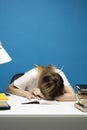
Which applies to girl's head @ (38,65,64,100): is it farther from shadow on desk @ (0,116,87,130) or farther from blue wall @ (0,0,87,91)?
blue wall @ (0,0,87,91)

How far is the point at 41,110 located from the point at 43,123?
0.09 meters

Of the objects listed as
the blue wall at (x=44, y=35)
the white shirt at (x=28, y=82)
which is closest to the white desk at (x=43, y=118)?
the white shirt at (x=28, y=82)

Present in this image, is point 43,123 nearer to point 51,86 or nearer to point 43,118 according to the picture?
point 43,118

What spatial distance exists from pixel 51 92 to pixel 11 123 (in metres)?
0.56

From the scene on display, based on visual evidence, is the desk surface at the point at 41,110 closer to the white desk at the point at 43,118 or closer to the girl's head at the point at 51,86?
the white desk at the point at 43,118

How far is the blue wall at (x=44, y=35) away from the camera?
3.77 meters

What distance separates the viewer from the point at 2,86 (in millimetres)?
3822

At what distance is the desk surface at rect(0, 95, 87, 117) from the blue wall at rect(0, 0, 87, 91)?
5.61ft

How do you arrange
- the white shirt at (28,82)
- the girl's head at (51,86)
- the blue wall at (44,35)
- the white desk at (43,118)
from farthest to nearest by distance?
the blue wall at (44,35) < the white shirt at (28,82) < the girl's head at (51,86) < the white desk at (43,118)

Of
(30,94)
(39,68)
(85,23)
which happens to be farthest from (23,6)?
(30,94)

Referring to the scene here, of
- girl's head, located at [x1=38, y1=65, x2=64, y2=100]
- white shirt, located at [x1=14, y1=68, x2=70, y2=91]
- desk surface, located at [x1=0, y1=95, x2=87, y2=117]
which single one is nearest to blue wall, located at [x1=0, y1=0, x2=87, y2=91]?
white shirt, located at [x1=14, y1=68, x2=70, y2=91]

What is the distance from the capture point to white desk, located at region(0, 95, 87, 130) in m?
1.78

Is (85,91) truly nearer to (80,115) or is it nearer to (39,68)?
(80,115)

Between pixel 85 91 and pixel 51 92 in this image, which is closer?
pixel 85 91
